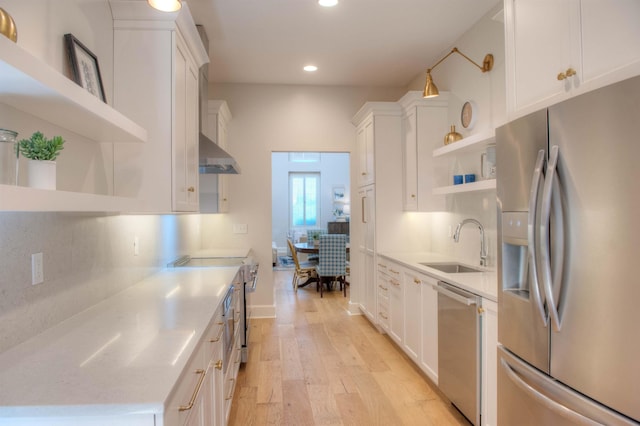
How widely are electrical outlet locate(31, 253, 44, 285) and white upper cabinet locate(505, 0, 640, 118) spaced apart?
216 centimetres

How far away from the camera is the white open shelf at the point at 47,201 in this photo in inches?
32.4

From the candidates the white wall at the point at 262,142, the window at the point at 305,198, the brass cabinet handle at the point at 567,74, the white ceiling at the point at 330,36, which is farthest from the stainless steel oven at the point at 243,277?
the window at the point at 305,198

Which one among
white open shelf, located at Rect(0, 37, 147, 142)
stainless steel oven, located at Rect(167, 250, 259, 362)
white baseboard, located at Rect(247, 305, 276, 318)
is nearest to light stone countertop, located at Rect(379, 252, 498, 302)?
stainless steel oven, located at Rect(167, 250, 259, 362)

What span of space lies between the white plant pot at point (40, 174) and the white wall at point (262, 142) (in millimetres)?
3533

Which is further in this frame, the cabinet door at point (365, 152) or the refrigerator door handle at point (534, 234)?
the cabinet door at point (365, 152)

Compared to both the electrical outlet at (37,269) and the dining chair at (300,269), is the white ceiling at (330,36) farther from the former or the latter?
the dining chair at (300,269)

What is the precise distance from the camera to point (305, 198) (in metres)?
9.81

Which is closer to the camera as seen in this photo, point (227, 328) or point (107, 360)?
point (107, 360)

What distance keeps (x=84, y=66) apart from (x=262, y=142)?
9.88 feet

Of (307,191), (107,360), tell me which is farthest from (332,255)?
(107,360)

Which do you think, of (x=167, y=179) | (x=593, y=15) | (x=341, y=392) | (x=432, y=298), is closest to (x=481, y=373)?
(x=432, y=298)

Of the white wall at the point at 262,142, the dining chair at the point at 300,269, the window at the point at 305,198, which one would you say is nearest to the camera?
the white wall at the point at 262,142

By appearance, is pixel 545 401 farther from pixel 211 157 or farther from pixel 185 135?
pixel 211 157

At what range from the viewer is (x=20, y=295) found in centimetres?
126
